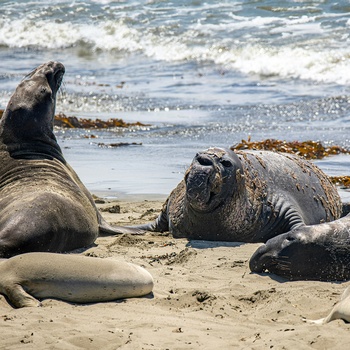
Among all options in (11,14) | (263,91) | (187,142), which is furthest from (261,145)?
(11,14)

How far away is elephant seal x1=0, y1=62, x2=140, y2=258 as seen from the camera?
21.7 feet

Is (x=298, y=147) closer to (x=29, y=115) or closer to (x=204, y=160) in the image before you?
(x=204, y=160)

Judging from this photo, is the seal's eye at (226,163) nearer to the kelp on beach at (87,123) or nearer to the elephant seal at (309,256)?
the elephant seal at (309,256)

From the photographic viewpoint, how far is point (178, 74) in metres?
20.7

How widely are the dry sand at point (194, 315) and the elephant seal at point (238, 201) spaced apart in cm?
73

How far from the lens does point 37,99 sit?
7.94 m

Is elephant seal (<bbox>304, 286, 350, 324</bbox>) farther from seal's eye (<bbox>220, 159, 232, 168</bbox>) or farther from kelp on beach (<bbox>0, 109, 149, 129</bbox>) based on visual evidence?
kelp on beach (<bbox>0, 109, 149, 129</bbox>)

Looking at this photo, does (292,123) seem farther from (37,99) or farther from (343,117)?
(37,99)

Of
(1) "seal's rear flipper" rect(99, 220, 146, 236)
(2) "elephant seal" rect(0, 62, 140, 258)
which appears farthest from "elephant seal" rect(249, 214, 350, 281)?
(1) "seal's rear flipper" rect(99, 220, 146, 236)

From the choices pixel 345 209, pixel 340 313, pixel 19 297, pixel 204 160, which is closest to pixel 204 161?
pixel 204 160

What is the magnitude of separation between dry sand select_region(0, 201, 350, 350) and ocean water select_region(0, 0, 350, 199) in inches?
129

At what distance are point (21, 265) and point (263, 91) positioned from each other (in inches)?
520

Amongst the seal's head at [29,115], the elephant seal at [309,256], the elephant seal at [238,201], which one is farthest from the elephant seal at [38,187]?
the elephant seal at [309,256]

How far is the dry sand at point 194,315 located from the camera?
4.51 metres
